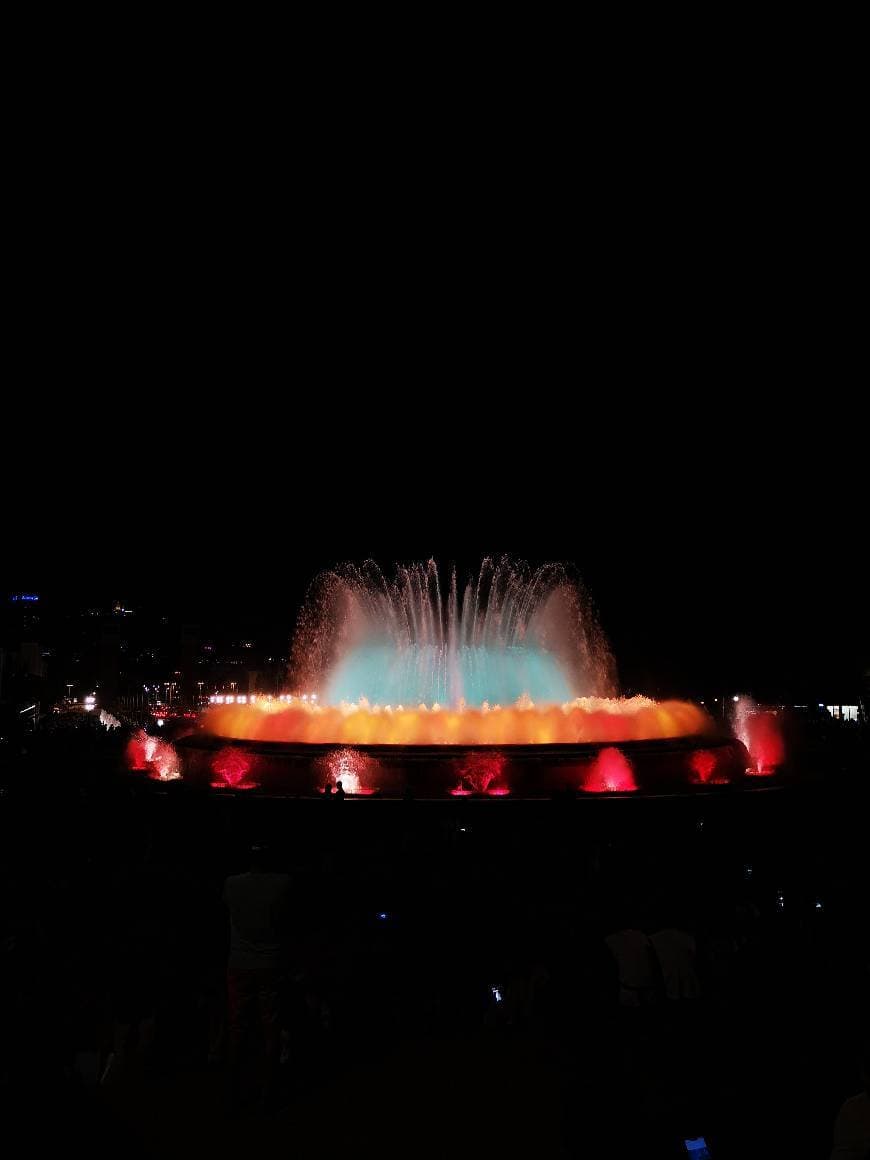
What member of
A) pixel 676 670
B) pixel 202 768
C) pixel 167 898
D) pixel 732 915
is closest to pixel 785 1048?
pixel 732 915

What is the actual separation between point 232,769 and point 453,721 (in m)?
4.57

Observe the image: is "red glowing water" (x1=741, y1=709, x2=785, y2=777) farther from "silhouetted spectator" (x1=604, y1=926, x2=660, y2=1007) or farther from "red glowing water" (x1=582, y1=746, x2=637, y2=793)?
"silhouetted spectator" (x1=604, y1=926, x2=660, y2=1007)

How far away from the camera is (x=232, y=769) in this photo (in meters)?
16.8

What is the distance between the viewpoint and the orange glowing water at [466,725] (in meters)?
18.2

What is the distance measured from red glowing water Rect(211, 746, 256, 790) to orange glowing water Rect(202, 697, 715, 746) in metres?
1.46

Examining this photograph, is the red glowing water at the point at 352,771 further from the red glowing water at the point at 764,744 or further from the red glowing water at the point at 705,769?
the red glowing water at the point at 764,744

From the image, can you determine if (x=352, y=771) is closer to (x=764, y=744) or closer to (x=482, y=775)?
(x=482, y=775)

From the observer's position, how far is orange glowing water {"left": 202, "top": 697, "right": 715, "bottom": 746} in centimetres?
1816

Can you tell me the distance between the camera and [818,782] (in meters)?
16.1

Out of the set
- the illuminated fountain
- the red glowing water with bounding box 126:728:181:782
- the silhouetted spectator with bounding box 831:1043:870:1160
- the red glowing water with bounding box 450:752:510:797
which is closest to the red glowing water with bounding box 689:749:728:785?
the illuminated fountain

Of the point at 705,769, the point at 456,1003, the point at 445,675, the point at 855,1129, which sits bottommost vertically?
the point at 456,1003

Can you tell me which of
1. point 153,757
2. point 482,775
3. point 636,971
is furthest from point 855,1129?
point 153,757

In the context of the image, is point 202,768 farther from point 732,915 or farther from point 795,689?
point 795,689

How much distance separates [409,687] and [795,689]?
35527 millimetres
